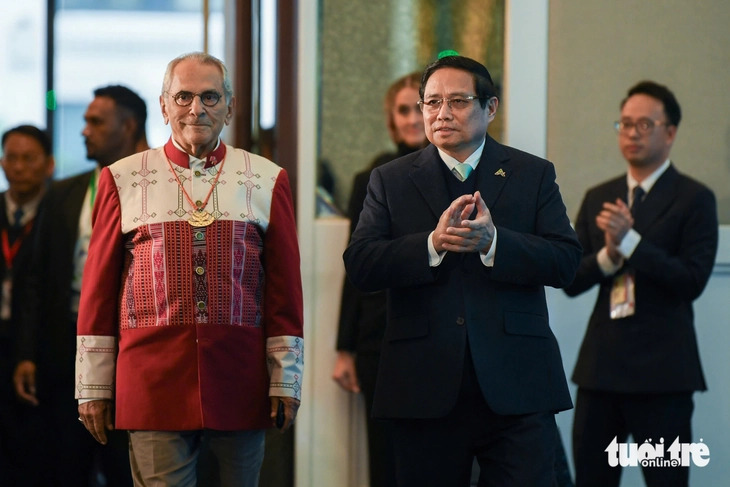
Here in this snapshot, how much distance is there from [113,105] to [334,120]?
1052mm

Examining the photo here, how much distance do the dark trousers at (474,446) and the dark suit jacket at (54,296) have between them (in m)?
1.74

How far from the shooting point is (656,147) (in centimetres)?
423

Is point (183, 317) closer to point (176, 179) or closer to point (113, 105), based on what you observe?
point (176, 179)

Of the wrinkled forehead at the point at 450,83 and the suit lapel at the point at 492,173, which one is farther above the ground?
the wrinkled forehead at the point at 450,83

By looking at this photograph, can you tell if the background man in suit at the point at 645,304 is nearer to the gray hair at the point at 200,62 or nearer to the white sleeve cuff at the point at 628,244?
the white sleeve cuff at the point at 628,244

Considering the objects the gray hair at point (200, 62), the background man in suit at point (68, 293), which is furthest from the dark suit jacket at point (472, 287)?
the background man in suit at point (68, 293)

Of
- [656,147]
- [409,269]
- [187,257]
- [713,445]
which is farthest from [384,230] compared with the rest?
[713,445]

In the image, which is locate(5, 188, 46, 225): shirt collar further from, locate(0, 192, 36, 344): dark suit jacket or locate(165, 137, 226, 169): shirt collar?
locate(165, 137, 226, 169): shirt collar

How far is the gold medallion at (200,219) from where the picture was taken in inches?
112

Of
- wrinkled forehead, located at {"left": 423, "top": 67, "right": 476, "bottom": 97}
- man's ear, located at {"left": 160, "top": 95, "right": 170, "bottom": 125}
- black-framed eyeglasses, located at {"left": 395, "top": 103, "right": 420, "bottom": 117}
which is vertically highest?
black-framed eyeglasses, located at {"left": 395, "top": 103, "right": 420, "bottom": 117}

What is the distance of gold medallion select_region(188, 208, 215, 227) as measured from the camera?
2.84 m

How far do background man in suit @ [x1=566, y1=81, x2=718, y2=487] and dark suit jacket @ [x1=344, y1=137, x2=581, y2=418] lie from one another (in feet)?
3.82

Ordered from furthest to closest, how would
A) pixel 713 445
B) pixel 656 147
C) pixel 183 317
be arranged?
pixel 713 445, pixel 656 147, pixel 183 317

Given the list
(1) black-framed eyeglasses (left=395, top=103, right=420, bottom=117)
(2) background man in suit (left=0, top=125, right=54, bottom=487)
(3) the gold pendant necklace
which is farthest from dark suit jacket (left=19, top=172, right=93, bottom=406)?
(3) the gold pendant necklace
